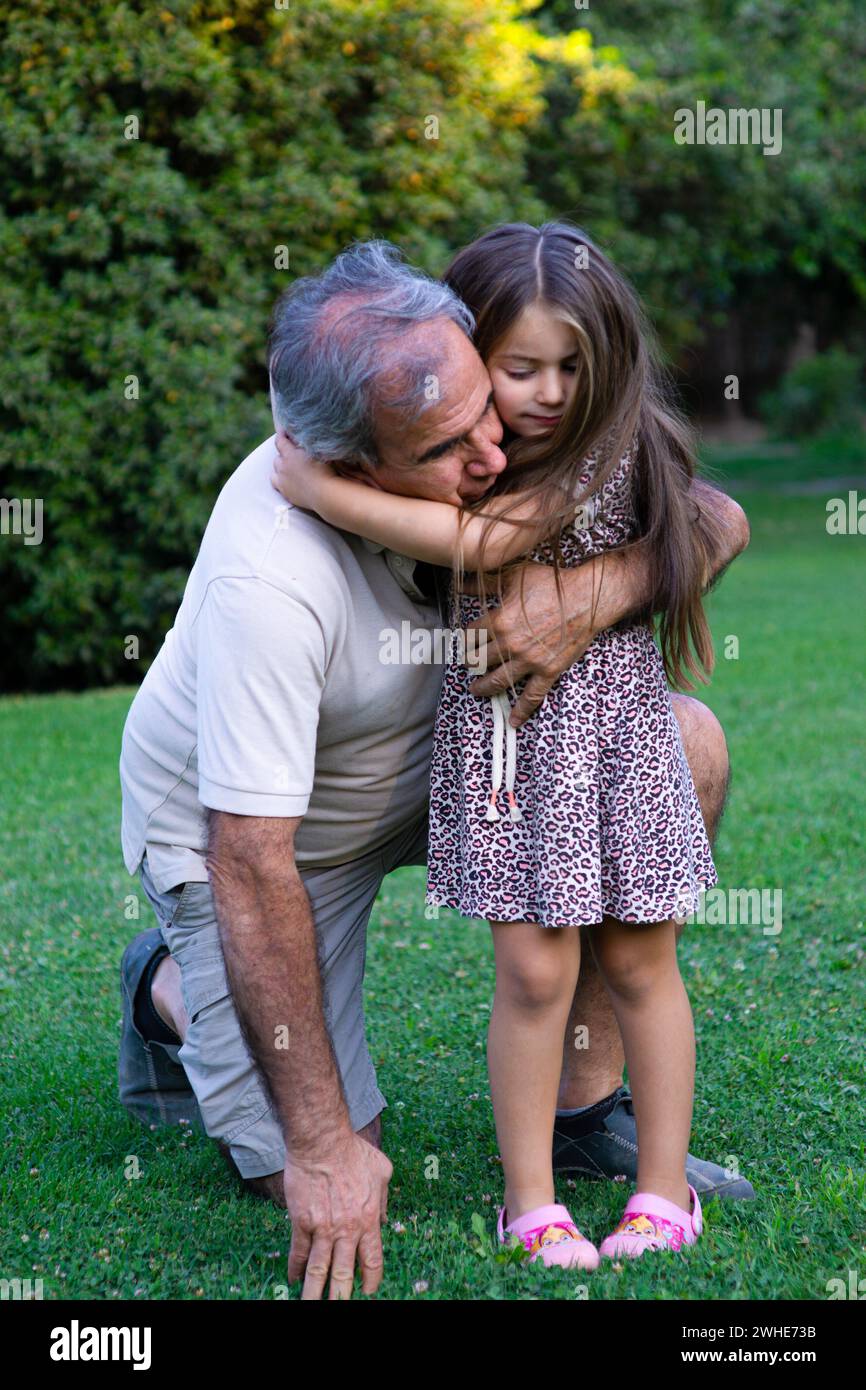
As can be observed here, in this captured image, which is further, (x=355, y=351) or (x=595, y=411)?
(x=595, y=411)

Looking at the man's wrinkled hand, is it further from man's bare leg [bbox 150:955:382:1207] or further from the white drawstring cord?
man's bare leg [bbox 150:955:382:1207]

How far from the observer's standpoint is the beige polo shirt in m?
2.28

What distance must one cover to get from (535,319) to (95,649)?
6772 mm

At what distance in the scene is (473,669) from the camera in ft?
7.95

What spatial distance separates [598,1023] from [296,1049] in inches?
30.1

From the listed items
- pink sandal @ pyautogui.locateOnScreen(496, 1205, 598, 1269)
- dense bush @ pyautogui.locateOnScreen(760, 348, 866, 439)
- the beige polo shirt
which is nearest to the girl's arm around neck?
the beige polo shirt

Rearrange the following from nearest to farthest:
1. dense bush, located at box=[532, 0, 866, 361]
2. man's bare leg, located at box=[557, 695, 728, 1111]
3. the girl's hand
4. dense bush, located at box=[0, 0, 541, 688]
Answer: the girl's hand < man's bare leg, located at box=[557, 695, 728, 1111] < dense bush, located at box=[0, 0, 541, 688] < dense bush, located at box=[532, 0, 866, 361]

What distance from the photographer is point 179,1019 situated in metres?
2.96

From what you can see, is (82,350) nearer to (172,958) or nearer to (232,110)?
(232,110)

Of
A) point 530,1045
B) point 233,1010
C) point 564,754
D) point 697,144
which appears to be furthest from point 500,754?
point 697,144

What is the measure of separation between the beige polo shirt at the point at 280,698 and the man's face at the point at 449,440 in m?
0.19

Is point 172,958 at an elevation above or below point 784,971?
above

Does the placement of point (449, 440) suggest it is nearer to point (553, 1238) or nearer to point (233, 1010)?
point (233, 1010)

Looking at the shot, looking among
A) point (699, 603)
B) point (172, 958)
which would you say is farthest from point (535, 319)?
point (172, 958)
